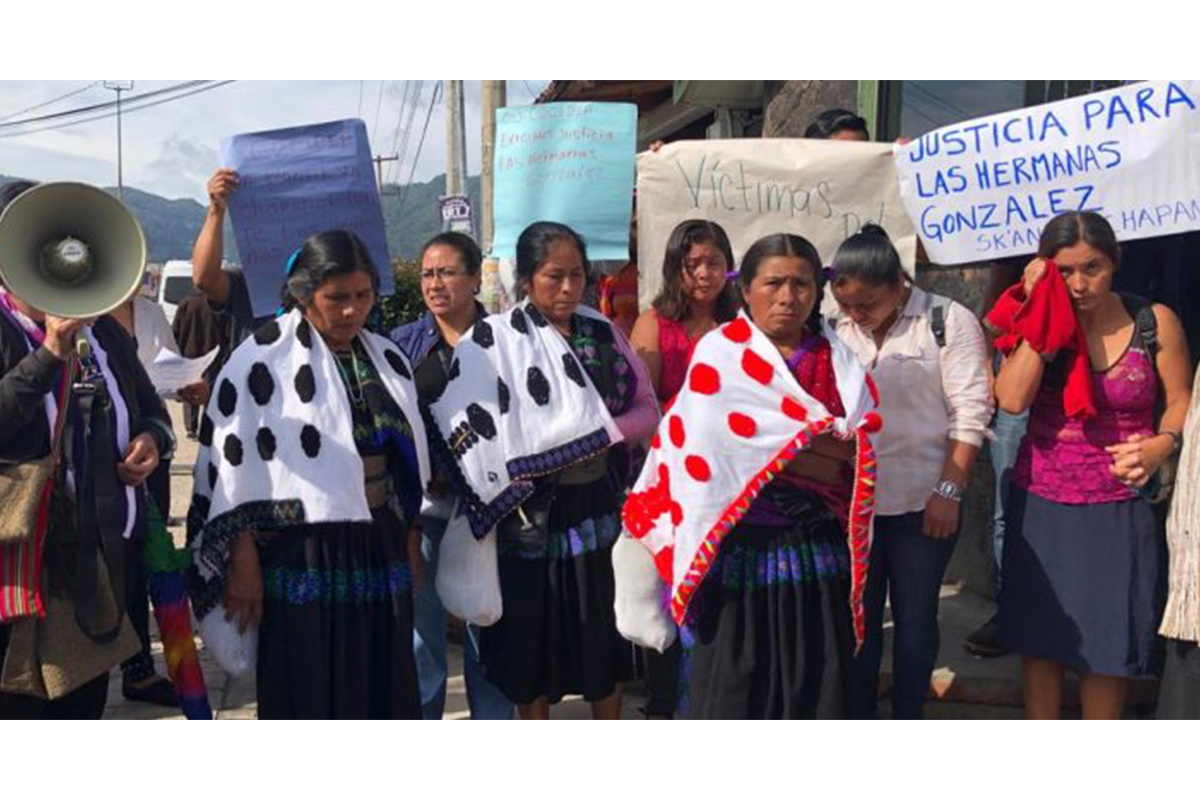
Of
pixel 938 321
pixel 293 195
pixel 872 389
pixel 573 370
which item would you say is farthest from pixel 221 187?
pixel 938 321

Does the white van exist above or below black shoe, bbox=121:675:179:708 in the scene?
above

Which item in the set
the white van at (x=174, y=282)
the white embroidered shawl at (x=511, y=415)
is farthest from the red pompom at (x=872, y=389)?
the white van at (x=174, y=282)

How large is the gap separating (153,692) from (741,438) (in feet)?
8.65

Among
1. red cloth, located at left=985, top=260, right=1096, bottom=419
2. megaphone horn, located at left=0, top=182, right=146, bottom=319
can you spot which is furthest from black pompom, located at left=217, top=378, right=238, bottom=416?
red cloth, located at left=985, top=260, right=1096, bottom=419

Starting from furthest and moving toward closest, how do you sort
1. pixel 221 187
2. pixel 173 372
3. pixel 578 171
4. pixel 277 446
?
pixel 578 171 → pixel 173 372 → pixel 221 187 → pixel 277 446

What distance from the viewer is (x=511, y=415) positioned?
3250mm

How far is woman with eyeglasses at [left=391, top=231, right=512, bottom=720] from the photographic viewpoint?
3480 mm

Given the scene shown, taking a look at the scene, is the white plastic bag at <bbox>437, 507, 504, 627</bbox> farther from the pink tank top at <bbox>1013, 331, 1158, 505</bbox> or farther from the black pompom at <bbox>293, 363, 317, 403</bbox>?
the pink tank top at <bbox>1013, 331, 1158, 505</bbox>

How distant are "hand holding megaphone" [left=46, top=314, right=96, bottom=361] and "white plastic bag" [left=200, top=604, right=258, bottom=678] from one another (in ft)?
2.63

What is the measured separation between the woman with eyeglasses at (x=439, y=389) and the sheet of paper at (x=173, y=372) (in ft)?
2.38

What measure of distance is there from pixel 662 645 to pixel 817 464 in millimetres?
680

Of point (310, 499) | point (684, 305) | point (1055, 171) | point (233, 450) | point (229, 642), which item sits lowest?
point (229, 642)

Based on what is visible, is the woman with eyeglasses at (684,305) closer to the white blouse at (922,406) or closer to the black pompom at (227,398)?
the white blouse at (922,406)

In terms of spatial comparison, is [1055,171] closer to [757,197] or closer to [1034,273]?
[1034,273]
